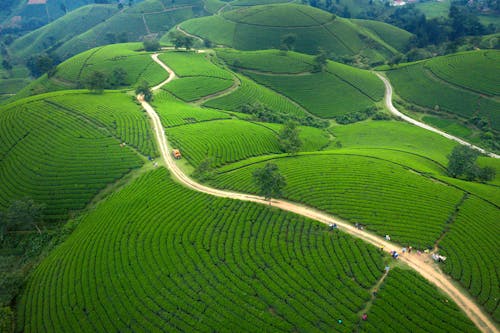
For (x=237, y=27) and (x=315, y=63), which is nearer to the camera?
(x=315, y=63)

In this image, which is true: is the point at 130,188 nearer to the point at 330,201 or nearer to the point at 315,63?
the point at 330,201

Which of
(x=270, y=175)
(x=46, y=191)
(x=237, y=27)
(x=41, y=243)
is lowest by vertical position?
(x=41, y=243)

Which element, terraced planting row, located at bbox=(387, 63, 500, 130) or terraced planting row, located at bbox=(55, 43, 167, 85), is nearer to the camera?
terraced planting row, located at bbox=(387, 63, 500, 130)

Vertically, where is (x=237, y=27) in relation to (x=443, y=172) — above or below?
above

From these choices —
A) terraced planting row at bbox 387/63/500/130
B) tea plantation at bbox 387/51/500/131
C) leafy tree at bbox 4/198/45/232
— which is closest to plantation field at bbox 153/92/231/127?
leafy tree at bbox 4/198/45/232

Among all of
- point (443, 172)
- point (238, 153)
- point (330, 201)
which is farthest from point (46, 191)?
point (443, 172)

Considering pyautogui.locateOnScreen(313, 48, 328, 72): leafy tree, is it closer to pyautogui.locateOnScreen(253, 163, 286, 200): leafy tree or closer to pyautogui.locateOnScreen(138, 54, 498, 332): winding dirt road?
pyautogui.locateOnScreen(138, 54, 498, 332): winding dirt road
